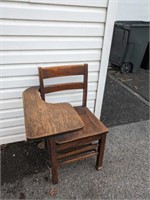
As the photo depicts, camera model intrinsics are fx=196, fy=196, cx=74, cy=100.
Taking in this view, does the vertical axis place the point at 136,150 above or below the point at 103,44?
below

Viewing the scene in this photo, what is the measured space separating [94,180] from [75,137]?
17.9 inches

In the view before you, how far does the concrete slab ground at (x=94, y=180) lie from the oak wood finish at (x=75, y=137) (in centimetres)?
10

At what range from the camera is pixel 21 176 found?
1609mm

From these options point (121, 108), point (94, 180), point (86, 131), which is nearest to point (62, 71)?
point (86, 131)

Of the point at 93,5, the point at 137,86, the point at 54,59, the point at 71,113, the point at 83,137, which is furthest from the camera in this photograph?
the point at 137,86

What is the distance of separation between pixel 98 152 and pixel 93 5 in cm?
120

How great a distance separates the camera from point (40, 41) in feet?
5.21

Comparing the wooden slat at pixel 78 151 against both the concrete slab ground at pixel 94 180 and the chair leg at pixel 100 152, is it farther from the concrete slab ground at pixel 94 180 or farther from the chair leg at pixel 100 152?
the concrete slab ground at pixel 94 180

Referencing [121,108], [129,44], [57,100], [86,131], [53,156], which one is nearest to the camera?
[53,156]

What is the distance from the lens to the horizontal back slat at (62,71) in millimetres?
1610

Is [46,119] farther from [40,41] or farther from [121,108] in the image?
[121,108]

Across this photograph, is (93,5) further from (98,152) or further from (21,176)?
(21,176)

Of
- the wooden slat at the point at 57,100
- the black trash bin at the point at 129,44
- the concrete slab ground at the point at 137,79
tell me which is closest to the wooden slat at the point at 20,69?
the wooden slat at the point at 57,100

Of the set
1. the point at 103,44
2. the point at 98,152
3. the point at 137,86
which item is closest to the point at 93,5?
the point at 103,44
